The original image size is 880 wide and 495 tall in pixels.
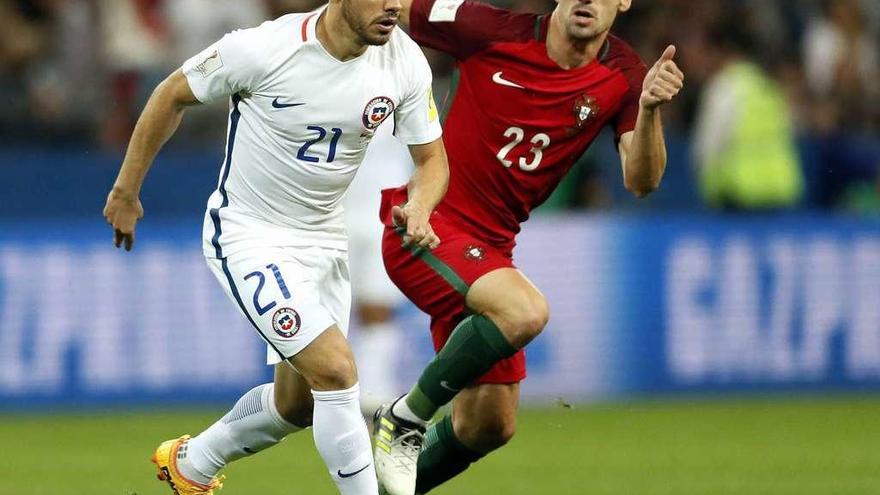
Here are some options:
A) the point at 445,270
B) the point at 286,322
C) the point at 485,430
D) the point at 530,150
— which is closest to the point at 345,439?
the point at 286,322

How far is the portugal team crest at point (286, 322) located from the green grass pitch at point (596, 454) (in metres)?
2.29

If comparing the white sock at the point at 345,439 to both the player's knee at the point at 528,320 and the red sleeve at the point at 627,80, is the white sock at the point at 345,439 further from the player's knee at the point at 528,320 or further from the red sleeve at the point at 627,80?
the red sleeve at the point at 627,80

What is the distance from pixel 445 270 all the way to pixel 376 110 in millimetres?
897

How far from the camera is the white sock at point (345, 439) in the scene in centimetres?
716

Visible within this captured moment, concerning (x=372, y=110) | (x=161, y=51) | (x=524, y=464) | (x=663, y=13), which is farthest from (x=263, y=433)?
(x=663, y=13)

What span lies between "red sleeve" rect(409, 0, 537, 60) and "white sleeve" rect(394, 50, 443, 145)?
720 millimetres

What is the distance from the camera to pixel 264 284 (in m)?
7.25

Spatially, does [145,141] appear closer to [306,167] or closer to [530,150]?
[306,167]

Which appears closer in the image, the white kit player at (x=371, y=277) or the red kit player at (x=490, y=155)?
the red kit player at (x=490, y=155)

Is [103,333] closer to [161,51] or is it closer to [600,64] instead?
[161,51]

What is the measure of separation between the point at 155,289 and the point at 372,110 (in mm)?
5943

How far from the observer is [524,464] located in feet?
34.9

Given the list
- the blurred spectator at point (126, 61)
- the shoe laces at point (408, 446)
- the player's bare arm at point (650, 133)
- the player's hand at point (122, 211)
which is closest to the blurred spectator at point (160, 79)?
the blurred spectator at point (126, 61)

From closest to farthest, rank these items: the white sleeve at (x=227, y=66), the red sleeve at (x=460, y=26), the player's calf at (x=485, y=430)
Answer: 1. the white sleeve at (x=227, y=66)
2. the player's calf at (x=485, y=430)
3. the red sleeve at (x=460, y=26)
